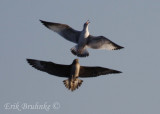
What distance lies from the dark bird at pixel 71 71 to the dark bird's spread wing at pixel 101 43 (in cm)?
128

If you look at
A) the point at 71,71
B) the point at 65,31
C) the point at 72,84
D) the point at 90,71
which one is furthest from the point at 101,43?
the point at 72,84

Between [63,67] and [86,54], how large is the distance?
1.19 meters

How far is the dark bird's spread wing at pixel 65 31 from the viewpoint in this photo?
22.4 m

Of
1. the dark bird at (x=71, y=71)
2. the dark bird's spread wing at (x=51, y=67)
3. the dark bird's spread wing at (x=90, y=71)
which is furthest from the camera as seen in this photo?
the dark bird's spread wing at (x=90, y=71)

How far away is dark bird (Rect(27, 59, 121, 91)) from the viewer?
2045 cm

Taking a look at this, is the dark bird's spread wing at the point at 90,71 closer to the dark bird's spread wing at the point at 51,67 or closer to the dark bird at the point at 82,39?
the dark bird's spread wing at the point at 51,67

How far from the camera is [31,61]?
69.6ft

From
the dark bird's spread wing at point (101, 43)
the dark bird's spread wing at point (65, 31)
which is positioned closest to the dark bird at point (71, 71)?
the dark bird's spread wing at point (101, 43)

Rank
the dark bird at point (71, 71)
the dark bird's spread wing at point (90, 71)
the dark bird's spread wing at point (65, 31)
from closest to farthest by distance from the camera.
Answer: the dark bird at point (71, 71) < the dark bird's spread wing at point (90, 71) < the dark bird's spread wing at point (65, 31)

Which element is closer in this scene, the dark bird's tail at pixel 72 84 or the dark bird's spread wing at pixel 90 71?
the dark bird's tail at pixel 72 84

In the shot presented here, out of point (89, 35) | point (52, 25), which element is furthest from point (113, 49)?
point (52, 25)

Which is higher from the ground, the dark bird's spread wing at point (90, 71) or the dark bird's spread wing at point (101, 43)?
the dark bird's spread wing at point (101, 43)

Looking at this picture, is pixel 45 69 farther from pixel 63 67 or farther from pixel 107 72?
pixel 107 72

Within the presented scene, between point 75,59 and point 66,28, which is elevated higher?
point 66,28
